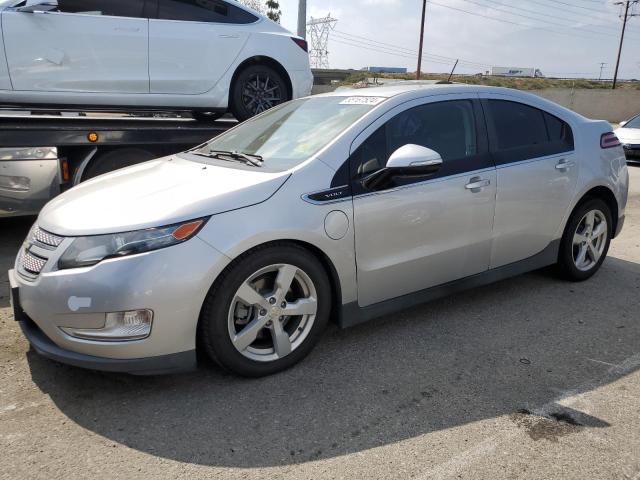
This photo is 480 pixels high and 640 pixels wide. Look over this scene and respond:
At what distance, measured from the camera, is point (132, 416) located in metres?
2.72

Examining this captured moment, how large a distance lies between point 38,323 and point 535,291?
11.7ft

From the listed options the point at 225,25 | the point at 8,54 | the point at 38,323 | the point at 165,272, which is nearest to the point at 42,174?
the point at 8,54

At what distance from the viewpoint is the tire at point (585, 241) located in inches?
177

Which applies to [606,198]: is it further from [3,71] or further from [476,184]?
[3,71]

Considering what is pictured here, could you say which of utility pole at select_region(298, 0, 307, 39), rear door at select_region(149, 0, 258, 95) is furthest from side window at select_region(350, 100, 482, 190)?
utility pole at select_region(298, 0, 307, 39)

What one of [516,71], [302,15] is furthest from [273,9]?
[516,71]

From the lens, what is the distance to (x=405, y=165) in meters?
3.20

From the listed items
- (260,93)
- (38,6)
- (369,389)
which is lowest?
(369,389)

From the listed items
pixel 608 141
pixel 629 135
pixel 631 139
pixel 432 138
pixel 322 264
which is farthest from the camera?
pixel 629 135

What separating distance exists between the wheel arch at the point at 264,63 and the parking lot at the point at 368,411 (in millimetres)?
3737

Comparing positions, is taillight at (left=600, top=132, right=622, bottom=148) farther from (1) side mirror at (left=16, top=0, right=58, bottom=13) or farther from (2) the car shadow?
(1) side mirror at (left=16, top=0, right=58, bottom=13)

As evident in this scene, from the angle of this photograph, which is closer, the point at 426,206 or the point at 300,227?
the point at 300,227

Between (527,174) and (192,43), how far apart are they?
152 inches

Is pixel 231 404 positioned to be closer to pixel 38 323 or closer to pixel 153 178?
pixel 38 323
